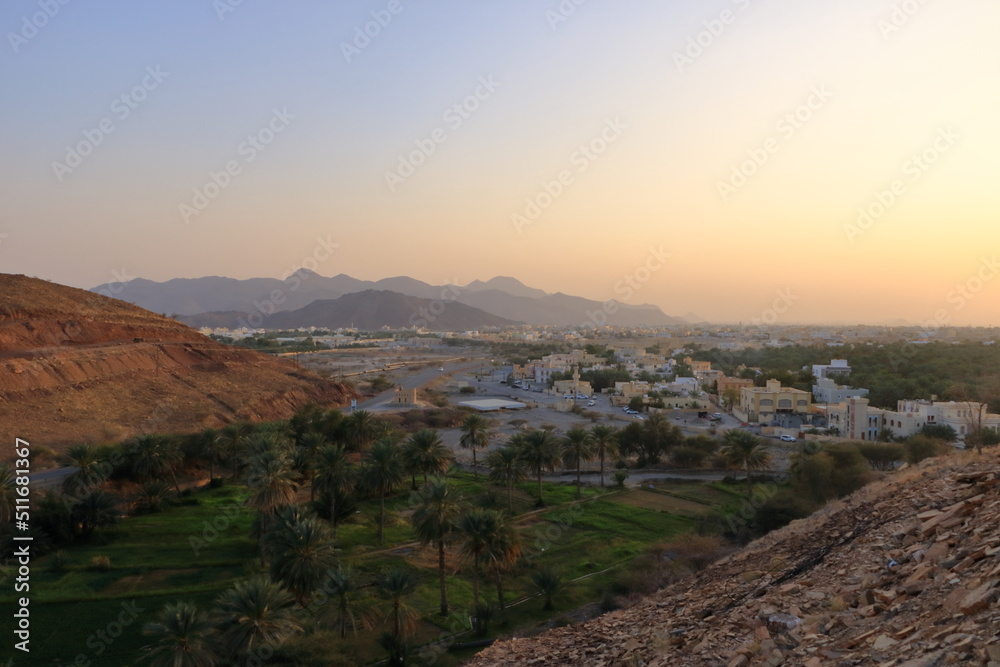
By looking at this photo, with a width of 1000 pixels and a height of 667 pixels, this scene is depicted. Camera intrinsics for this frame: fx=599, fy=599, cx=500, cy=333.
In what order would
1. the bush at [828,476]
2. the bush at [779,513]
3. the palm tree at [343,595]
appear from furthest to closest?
the bush at [828,476] → the bush at [779,513] → the palm tree at [343,595]

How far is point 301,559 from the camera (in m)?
16.1

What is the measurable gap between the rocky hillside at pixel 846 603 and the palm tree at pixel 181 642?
19.5 ft

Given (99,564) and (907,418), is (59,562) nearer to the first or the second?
(99,564)

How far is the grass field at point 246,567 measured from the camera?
16.5 meters

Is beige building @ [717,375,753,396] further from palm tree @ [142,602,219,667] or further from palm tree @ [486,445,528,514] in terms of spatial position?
palm tree @ [142,602,219,667]

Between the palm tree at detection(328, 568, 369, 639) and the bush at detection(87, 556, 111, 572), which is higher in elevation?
the palm tree at detection(328, 568, 369, 639)

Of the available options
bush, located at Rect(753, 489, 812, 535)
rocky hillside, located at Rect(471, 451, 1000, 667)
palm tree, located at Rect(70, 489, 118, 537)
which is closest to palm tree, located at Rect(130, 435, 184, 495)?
palm tree, located at Rect(70, 489, 118, 537)

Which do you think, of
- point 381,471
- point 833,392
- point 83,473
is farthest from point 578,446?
point 833,392

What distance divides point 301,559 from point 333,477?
27.8ft

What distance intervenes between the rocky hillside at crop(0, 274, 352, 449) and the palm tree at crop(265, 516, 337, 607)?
26480mm

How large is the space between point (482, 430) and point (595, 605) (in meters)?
19.6

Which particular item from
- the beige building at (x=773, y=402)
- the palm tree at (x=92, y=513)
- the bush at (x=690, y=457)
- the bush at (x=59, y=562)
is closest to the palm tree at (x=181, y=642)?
the bush at (x=59, y=562)

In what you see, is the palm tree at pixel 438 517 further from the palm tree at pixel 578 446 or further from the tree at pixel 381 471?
the palm tree at pixel 578 446

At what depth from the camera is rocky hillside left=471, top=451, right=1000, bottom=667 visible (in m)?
5.47
